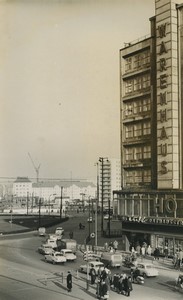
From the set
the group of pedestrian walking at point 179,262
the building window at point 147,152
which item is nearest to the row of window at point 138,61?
the building window at point 147,152

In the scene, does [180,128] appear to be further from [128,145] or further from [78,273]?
[78,273]

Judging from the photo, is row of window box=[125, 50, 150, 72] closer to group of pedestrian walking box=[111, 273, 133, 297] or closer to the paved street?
the paved street

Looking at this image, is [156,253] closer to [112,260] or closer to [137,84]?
[112,260]

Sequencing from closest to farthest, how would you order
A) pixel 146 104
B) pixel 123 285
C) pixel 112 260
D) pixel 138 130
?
pixel 123 285 < pixel 112 260 < pixel 146 104 < pixel 138 130

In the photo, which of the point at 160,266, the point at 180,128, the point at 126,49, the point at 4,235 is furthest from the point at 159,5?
the point at 4,235

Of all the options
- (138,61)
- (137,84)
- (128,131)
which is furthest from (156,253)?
(138,61)

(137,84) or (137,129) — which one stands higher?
(137,84)

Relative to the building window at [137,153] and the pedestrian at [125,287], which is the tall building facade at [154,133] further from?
the pedestrian at [125,287]
